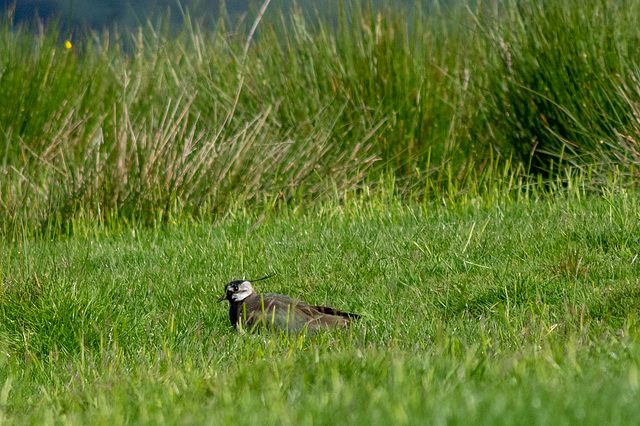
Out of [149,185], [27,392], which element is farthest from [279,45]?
[27,392]

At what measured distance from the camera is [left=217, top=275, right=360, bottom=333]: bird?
151 inches

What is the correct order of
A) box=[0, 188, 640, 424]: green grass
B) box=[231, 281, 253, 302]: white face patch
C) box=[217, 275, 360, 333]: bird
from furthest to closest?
box=[231, 281, 253, 302]: white face patch
box=[217, 275, 360, 333]: bird
box=[0, 188, 640, 424]: green grass

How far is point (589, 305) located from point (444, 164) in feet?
16.8

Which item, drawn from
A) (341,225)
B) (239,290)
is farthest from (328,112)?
(239,290)

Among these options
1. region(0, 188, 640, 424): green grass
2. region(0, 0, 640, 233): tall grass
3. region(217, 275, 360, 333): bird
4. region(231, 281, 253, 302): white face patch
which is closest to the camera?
region(0, 188, 640, 424): green grass

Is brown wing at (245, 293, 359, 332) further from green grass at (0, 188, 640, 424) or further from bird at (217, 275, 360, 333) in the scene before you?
green grass at (0, 188, 640, 424)

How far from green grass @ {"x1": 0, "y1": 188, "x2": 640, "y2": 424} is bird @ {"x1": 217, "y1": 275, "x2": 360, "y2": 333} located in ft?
0.33

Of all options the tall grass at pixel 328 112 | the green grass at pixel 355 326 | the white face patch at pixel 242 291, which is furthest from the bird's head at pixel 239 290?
the tall grass at pixel 328 112

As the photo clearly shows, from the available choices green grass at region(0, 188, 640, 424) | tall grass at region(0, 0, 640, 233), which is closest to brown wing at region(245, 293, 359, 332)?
green grass at region(0, 188, 640, 424)

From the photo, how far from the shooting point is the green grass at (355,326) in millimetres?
2225

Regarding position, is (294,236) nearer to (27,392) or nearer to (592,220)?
(592,220)

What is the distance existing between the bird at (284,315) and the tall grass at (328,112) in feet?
10.7

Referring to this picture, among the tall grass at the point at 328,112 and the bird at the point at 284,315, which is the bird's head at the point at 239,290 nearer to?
the bird at the point at 284,315

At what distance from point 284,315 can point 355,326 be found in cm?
38
